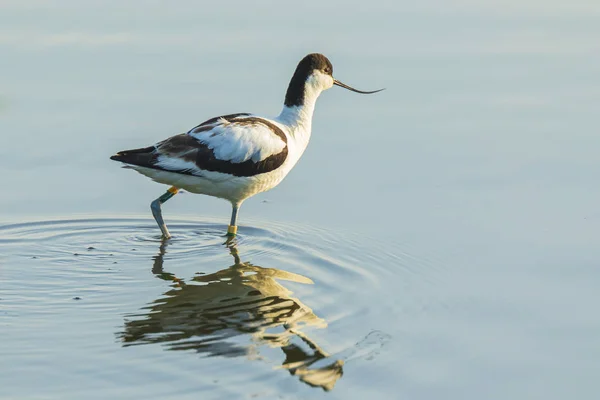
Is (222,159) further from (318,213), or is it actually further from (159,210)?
(318,213)

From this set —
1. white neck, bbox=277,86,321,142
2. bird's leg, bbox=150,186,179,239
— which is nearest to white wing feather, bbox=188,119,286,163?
white neck, bbox=277,86,321,142

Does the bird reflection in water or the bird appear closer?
the bird reflection in water

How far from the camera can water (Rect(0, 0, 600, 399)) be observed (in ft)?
19.8

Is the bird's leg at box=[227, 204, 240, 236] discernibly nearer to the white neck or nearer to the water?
the water

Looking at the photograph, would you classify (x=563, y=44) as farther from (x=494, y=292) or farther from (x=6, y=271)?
(x=6, y=271)

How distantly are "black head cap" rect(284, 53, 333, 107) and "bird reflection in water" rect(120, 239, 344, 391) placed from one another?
1695 mm

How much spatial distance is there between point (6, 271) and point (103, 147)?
258 centimetres

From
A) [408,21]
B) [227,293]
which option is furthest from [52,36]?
[227,293]

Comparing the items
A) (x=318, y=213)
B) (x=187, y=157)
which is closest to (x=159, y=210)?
(x=187, y=157)

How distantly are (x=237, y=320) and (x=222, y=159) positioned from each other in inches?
72.3

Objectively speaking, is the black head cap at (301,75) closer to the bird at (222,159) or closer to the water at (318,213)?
the bird at (222,159)

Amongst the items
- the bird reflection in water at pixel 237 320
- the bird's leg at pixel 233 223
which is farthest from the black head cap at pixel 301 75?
the bird reflection in water at pixel 237 320

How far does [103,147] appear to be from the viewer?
9.91m

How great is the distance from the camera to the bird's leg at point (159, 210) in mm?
8492
